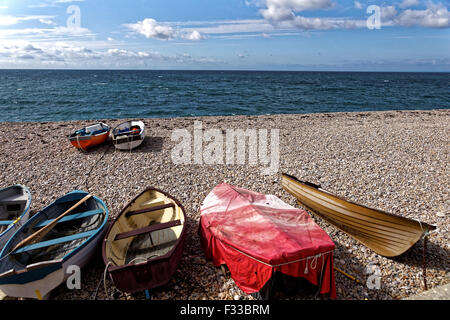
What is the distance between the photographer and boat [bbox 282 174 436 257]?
6.67m

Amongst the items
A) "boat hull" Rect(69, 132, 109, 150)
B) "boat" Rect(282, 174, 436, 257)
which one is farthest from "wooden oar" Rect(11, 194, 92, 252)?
"boat hull" Rect(69, 132, 109, 150)

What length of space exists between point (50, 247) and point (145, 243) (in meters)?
2.73

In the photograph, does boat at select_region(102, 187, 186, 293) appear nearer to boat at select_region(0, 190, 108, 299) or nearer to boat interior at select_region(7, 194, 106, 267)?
boat at select_region(0, 190, 108, 299)

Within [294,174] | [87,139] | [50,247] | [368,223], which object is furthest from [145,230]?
[87,139]

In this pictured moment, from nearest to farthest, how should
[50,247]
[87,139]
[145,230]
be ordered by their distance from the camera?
[145,230] → [50,247] → [87,139]

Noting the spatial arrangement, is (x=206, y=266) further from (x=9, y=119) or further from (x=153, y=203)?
(x=9, y=119)

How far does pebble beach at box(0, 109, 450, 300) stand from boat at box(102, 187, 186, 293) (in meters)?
0.63

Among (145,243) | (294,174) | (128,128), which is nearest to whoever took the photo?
(145,243)

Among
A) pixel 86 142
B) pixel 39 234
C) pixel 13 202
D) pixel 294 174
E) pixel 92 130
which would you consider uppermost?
pixel 92 130

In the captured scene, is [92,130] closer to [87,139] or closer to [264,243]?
[87,139]

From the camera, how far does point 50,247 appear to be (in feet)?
24.1

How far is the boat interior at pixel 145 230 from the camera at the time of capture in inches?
275

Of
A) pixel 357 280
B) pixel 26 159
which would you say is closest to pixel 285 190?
pixel 357 280
